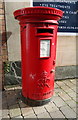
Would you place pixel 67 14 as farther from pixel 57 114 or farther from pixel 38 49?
pixel 57 114

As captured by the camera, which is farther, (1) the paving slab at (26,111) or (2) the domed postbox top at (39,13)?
(1) the paving slab at (26,111)

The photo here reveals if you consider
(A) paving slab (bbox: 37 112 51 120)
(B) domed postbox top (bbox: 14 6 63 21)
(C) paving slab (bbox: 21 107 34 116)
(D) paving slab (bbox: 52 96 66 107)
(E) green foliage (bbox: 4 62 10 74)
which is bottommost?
(A) paving slab (bbox: 37 112 51 120)

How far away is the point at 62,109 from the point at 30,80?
0.83 m

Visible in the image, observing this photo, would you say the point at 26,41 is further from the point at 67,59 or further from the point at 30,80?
the point at 67,59

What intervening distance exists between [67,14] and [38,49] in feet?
5.39

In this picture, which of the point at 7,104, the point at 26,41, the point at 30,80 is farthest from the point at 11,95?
the point at 26,41

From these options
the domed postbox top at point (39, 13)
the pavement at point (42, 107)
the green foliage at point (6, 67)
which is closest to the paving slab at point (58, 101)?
the pavement at point (42, 107)

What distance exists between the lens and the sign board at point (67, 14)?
307 centimetres

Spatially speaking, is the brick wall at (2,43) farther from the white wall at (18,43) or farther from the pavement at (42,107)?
the pavement at (42,107)

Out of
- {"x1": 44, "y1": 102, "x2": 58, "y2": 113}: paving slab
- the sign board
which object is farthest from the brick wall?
{"x1": 44, "y1": 102, "x2": 58, "y2": 113}: paving slab

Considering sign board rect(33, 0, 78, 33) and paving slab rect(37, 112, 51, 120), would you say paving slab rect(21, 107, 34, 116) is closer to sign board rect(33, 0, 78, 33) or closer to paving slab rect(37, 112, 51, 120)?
paving slab rect(37, 112, 51, 120)

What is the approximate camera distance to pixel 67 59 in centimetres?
356

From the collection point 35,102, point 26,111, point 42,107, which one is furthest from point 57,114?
point 26,111

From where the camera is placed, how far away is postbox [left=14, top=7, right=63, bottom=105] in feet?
6.66
